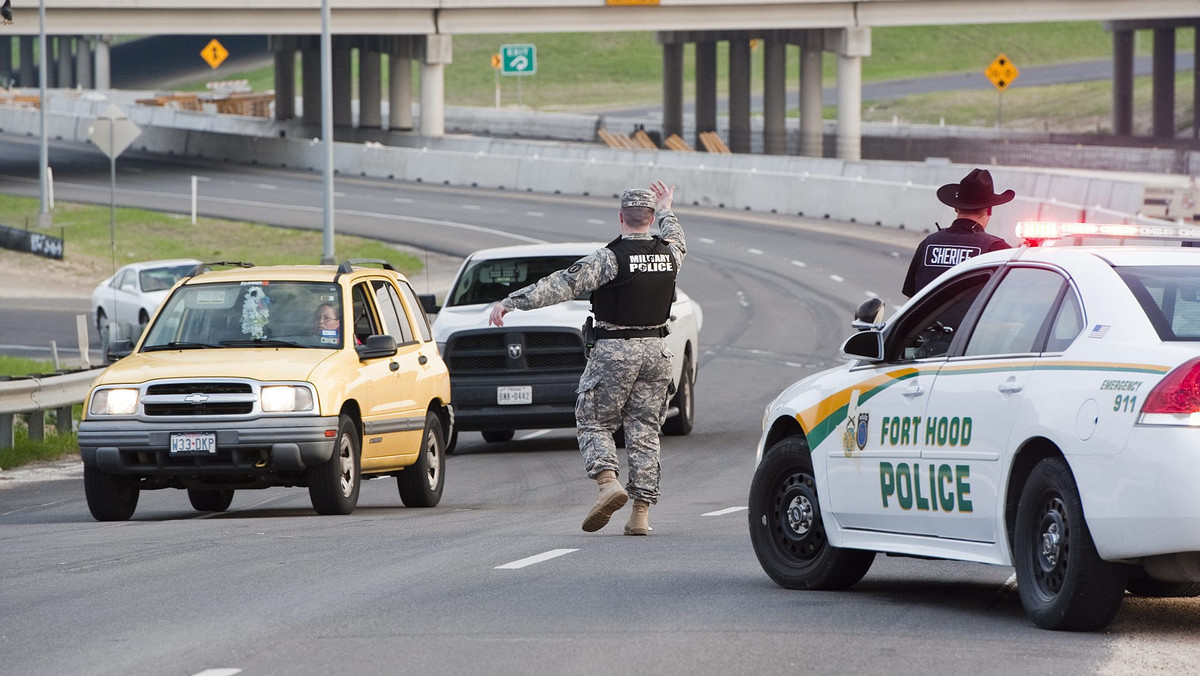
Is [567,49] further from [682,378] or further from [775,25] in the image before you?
[682,378]

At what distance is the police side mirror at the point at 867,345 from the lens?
30.7 feet

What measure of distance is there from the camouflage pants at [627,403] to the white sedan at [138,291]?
19.3 meters

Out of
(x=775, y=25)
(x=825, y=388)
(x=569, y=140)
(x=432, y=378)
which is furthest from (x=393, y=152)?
(x=825, y=388)

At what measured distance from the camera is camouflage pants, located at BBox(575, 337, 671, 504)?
11.8 m

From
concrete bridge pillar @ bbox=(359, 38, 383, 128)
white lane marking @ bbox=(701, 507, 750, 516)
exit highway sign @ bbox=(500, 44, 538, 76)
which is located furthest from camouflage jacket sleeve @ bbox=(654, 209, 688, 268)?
exit highway sign @ bbox=(500, 44, 538, 76)

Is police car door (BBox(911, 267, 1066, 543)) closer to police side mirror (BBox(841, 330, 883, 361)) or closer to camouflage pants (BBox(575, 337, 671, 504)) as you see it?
police side mirror (BBox(841, 330, 883, 361))

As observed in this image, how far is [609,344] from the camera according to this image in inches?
467

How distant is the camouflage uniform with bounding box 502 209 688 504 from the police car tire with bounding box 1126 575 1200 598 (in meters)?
3.50

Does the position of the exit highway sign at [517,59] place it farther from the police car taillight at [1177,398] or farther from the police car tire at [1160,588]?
the police car taillight at [1177,398]

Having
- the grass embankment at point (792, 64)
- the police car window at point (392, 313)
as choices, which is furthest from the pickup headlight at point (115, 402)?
the grass embankment at point (792, 64)

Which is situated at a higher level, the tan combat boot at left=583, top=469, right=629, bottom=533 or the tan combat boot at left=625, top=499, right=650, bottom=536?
the tan combat boot at left=583, top=469, right=629, bottom=533

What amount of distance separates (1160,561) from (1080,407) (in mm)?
650

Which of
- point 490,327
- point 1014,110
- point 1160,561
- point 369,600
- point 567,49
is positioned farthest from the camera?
point 567,49

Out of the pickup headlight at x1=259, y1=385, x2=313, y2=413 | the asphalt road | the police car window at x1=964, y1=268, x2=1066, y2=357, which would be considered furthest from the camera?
the pickup headlight at x1=259, y1=385, x2=313, y2=413
